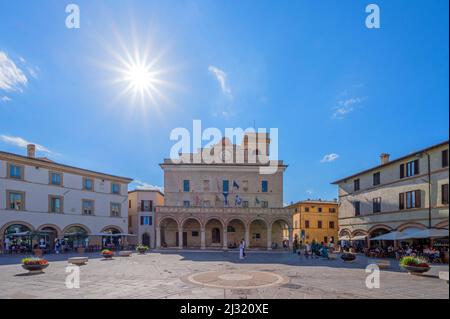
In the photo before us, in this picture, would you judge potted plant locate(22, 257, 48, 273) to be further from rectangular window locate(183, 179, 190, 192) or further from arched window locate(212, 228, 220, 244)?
arched window locate(212, 228, 220, 244)

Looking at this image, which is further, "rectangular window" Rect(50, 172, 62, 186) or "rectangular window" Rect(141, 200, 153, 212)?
"rectangular window" Rect(141, 200, 153, 212)

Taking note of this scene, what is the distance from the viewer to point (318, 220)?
52.8 meters

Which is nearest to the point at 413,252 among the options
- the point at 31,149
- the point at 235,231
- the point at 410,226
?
the point at 410,226

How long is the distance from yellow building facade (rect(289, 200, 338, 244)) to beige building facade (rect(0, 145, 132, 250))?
103ft

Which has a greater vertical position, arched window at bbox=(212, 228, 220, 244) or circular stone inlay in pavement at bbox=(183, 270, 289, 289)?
circular stone inlay in pavement at bbox=(183, 270, 289, 289)

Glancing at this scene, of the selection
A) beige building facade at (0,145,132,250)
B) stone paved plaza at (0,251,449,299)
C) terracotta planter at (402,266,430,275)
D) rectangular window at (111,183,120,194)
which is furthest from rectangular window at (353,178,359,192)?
rectangular window at (111,183,120,194)

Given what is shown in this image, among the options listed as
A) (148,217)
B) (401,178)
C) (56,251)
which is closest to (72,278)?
(56,251)

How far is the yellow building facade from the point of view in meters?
52.4

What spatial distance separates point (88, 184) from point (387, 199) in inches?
1418

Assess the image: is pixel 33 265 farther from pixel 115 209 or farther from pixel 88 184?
pixel 115 209

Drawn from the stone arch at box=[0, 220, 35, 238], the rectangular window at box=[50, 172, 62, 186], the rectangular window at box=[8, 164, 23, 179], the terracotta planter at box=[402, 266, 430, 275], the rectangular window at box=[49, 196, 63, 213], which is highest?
the rectangular window at box=[8, 164, 23, 179]

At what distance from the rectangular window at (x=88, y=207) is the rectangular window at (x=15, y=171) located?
26.8 feet
